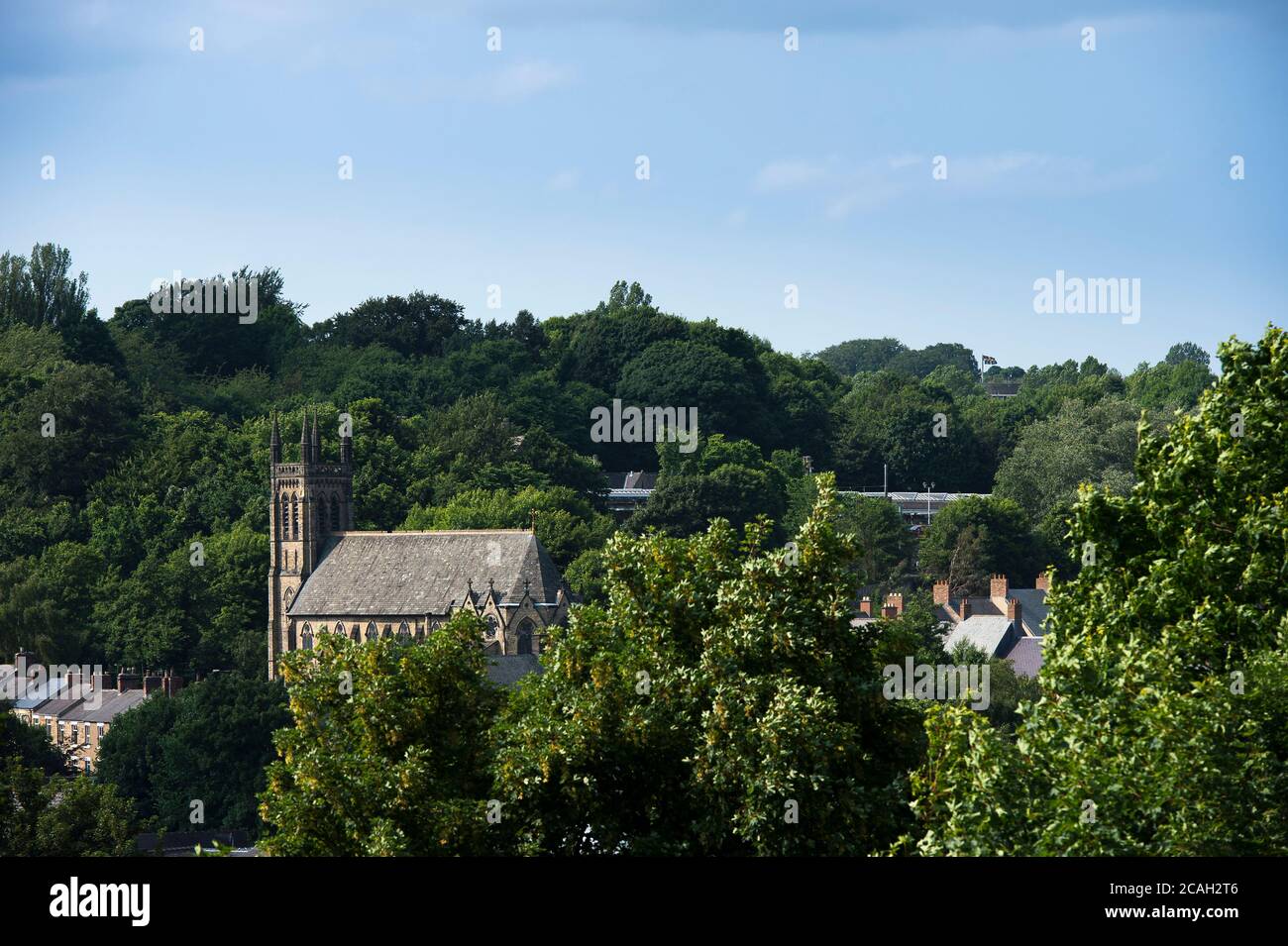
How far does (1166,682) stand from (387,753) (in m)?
10.2

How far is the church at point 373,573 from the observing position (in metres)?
99.0

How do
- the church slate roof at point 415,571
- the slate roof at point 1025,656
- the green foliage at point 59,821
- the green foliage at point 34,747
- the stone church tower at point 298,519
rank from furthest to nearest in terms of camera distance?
the stone church tower at point 298,519
the church slate roof at point 415,571
the slate roof at point 1025,656
the green foliage at point 34,747
the green foliage at point 59,821

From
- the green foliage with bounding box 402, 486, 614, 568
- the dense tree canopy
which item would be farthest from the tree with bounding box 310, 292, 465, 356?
the green foliage with bounding box 402, 486, 614, 568

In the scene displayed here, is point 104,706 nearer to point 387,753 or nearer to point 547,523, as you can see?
point 547,523

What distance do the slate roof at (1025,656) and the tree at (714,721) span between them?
63122 millimetres

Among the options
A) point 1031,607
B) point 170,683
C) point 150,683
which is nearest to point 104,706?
point 150,683

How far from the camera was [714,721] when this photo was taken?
25.3 m

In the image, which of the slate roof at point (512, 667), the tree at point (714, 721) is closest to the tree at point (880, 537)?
the slate roof at point (512, 667)

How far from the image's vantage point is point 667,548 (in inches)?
1126

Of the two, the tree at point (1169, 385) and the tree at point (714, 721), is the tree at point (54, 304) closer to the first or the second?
the tree at point (1169, 385)

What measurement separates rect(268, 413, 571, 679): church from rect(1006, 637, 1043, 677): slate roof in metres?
20.4

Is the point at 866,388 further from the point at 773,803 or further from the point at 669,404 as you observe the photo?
the point at 773,803

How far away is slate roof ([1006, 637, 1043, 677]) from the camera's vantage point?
301 ft
